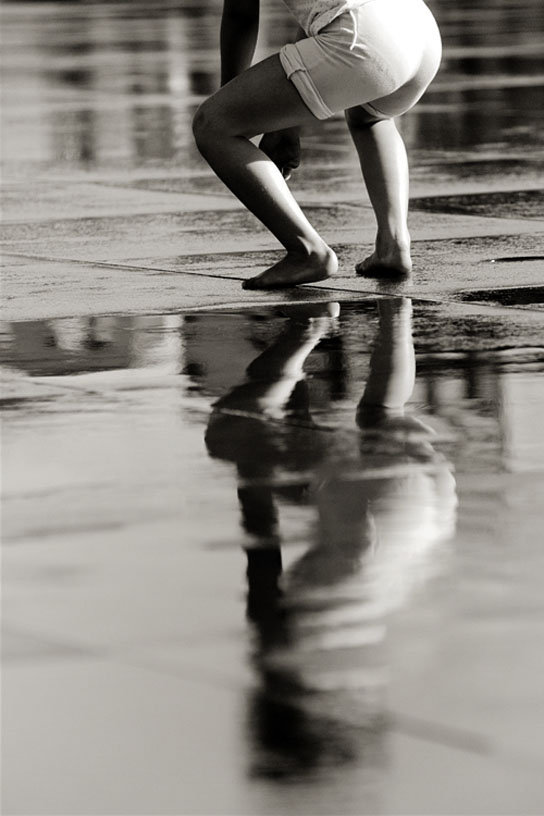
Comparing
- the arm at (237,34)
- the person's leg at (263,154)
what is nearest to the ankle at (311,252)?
the person's leg at (263,154)

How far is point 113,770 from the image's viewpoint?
289 cm

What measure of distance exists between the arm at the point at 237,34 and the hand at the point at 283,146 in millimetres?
258

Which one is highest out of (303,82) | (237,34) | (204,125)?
(237,34)

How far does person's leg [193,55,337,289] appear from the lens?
7328mm

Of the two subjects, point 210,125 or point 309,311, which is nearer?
point 309,311

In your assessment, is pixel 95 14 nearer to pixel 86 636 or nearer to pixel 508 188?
pixel 508 188

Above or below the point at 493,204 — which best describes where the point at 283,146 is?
above

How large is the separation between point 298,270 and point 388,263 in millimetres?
415

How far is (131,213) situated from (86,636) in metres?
6.92

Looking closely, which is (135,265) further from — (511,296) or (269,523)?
(269,523)

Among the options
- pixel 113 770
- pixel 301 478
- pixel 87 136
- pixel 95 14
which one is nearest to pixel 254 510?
pixel 301 478

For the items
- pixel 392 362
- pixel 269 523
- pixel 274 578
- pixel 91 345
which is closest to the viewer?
pixel 274 578

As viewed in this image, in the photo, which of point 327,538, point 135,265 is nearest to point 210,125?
point 135,265

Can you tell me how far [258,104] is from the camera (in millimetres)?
7340
